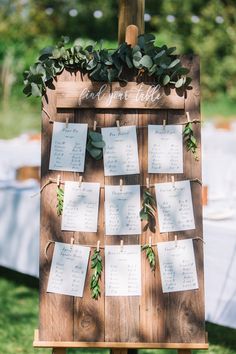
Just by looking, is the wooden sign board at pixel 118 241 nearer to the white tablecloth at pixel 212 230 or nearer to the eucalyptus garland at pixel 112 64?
the eucalyptus garland at pixel 112 64

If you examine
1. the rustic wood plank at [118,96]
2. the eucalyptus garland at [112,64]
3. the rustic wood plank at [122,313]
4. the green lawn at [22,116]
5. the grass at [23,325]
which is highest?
the green lawn at [22,116]

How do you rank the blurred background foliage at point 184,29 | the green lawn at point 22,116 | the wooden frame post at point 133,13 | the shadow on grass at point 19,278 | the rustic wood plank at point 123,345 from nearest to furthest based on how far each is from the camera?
1. the rustic wood plank at point 123,345
2. the wooden frame post at point 133,13
3. the shadow on grass at point 19,278
4. the green lawn at point 22,116
5. the blurred background foliage at point 184,29

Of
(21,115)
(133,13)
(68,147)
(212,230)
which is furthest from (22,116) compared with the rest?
(68,147)

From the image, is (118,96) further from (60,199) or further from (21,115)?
(21,115)

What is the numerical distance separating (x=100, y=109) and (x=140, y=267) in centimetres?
60

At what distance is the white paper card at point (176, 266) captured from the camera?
285 centimetres

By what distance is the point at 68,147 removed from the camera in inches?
114

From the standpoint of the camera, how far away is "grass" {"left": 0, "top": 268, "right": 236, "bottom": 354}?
442 centimetres

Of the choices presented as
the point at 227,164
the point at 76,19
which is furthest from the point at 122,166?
the point at 76,19

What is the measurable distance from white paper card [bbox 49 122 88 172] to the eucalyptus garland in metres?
0.17

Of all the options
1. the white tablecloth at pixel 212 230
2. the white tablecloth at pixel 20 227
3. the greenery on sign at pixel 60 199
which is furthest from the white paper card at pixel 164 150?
the white tablecloth at pixel 20 227

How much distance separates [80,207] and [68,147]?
23cm

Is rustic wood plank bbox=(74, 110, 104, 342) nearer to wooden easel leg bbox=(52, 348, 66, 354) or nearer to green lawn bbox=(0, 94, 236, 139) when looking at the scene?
wooden easel leg bbox=(52, 348, 66, 354)

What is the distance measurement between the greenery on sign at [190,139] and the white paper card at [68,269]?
0.53 metres
